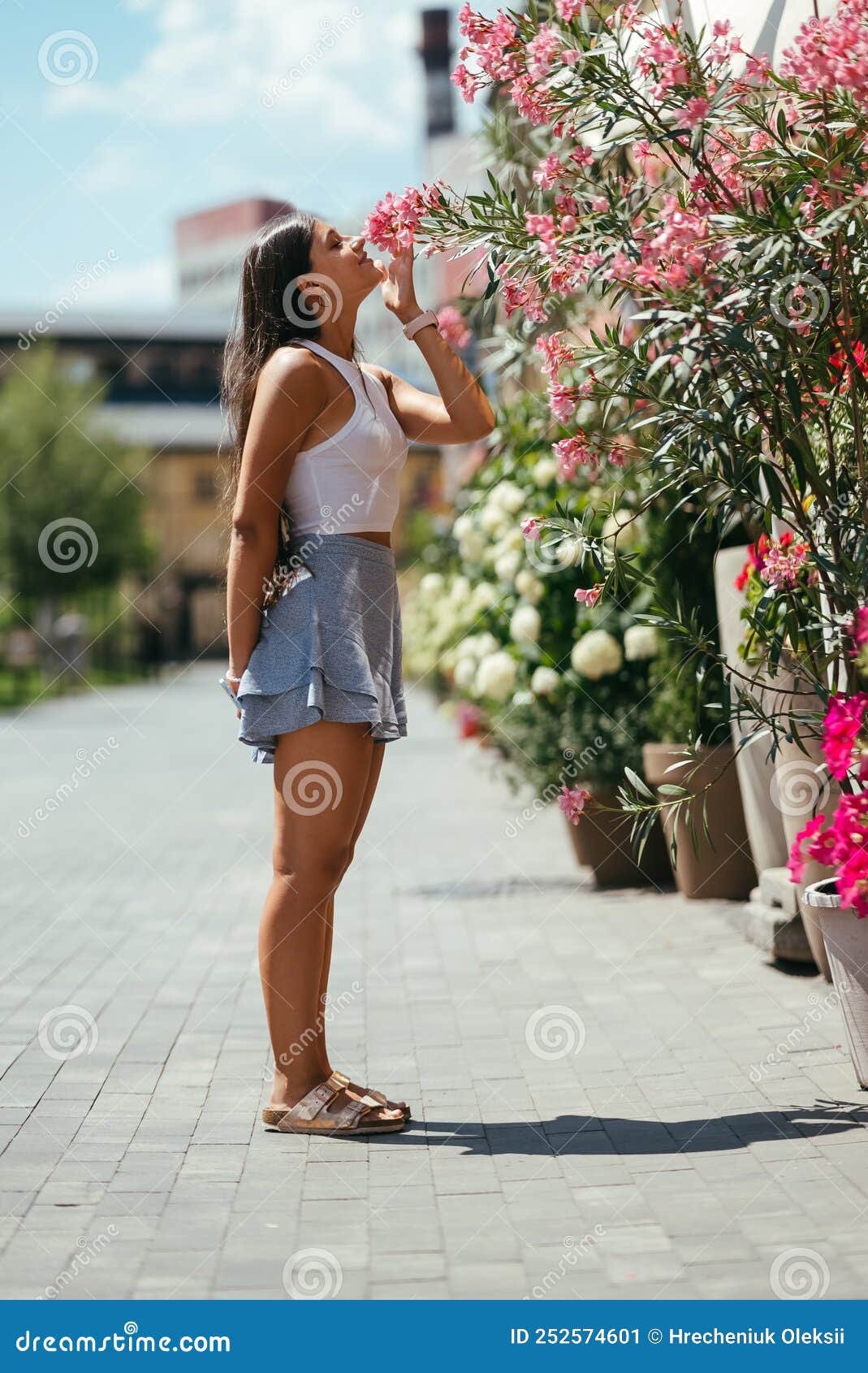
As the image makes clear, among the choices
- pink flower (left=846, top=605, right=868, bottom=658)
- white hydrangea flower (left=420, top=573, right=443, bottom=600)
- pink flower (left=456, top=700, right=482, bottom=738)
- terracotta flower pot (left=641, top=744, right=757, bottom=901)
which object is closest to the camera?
pink flower (left=846, top=605, right=868, bottom=658)

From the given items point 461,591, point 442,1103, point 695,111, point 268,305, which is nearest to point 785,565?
point 695,111

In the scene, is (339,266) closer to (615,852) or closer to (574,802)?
(574,802)

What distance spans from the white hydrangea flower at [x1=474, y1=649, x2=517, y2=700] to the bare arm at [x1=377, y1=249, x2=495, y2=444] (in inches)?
169

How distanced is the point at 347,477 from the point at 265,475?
213 mm

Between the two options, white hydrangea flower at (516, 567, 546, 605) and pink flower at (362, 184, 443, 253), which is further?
white hydrangea flower at (516, 567, 546, 605)

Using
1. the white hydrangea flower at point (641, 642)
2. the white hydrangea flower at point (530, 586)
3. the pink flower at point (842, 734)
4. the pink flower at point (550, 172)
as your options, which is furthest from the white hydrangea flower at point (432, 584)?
the pink flower at point (842, 734)

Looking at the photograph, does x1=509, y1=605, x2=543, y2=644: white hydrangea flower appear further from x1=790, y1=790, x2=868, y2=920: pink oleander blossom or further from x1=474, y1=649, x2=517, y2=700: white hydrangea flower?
x1=790, y1=790, x2=868, y2=920: pink oleander blossom

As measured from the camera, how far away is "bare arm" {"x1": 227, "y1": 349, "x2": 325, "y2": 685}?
3.94m

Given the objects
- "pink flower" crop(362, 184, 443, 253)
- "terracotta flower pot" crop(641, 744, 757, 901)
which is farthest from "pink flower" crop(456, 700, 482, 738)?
"pink flower" crop(362, 184, 443, 253)

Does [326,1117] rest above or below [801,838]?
below

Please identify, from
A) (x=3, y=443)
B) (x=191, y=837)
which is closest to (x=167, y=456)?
(x=3, y=443)

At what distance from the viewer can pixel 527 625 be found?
8031mm

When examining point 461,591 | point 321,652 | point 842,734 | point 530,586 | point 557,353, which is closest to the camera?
point 842,734

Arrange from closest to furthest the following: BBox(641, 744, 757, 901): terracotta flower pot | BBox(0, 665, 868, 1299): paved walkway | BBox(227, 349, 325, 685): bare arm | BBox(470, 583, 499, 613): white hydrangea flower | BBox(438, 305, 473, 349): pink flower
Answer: BBox(0, 665, 868, 1299): paved walkway < BBox(227, 349, 325, 685): bare arm < BBox(438, 305, 473, 349): pink flower < BBox(641, 744, 757, 901): terracotta flower pot < BBox(470, 583, 499, 613): white hydrangea flower
